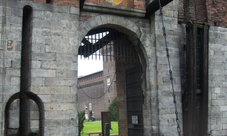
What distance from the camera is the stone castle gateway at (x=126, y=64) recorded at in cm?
725

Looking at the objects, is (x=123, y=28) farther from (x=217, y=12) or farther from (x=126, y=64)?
(x=217, y=12)

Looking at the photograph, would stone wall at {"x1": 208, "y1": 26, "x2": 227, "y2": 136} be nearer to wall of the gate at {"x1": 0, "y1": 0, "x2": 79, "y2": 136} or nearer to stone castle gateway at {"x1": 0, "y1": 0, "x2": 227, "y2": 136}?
stone castle gateway at {"x1": 0, "y1": 0, "x2": 227, "y2": 136}

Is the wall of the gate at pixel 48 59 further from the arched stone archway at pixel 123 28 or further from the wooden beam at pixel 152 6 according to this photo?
the wooden beam at pixel 152 6

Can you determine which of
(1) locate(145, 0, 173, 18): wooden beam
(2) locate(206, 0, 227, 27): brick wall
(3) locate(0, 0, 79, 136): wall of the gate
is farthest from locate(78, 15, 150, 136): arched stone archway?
(2) locate(206, 0, 227, 27): brick wall

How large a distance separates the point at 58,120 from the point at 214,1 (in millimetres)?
6673

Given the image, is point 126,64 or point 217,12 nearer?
point 217,12

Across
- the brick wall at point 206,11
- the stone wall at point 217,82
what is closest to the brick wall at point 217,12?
the brick wall at point 206,11

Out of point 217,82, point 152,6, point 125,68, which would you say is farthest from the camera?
point 125,68

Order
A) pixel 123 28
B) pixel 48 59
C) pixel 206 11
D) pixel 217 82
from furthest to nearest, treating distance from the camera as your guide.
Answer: pixel 206 11 → pixel 217 82 → pixel 123 28 → pixel 48 59

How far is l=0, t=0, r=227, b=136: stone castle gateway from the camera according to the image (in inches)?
286

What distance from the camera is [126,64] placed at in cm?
1138

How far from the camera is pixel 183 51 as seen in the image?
31.8 ft

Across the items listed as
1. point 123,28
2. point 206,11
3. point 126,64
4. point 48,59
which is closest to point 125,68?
point 126,64

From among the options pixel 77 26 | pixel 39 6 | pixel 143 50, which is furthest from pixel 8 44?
pixel 143 50
